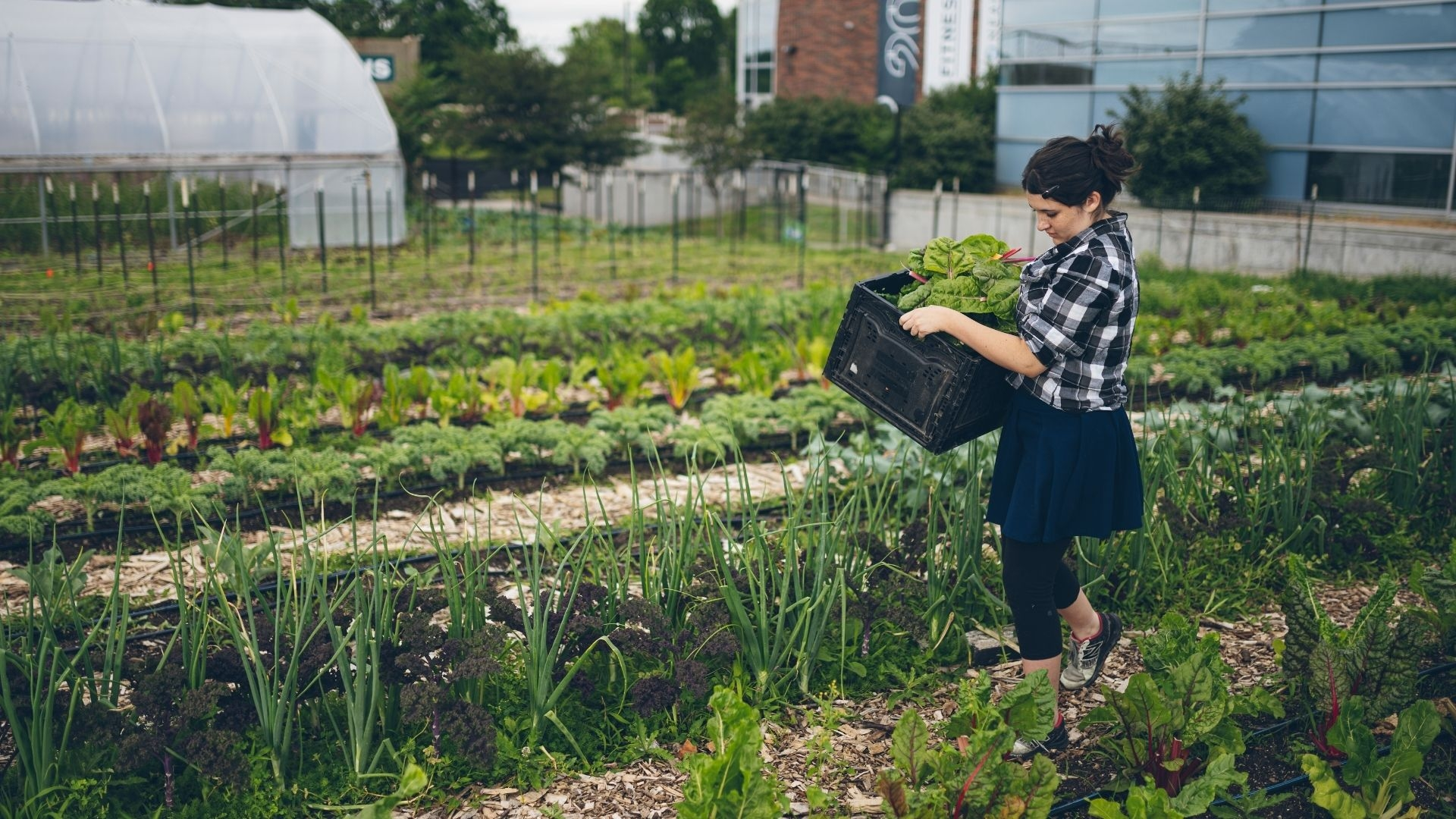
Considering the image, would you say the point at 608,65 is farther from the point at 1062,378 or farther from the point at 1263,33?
the point at 1062,378

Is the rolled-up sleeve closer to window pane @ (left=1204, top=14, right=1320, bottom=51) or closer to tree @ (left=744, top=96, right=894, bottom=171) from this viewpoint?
window pane @ (left=1204, top=14, right=1320, bottom=51)

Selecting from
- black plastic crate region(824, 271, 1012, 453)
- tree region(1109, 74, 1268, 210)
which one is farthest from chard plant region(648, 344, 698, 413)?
tree region(1109, 74, 1268, 210)

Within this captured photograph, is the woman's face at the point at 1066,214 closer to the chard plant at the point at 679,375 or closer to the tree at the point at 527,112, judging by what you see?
the chard plant at the point at 679,375

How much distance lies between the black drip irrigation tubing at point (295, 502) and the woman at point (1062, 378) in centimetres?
128

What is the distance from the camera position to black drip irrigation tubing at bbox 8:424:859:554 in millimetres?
4562

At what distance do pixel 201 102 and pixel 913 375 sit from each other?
14197 mm

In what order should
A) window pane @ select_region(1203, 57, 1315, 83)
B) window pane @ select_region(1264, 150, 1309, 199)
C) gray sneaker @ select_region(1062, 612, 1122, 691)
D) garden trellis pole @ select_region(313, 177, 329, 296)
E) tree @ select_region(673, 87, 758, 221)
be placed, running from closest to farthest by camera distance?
gray sneaker @ select_region(1062, 612, 1122, 691) → garden trellis pole @ select_region(313, 177, 329, 296) → window pane @ select_region(1203, 57, 1315, 83) → window pane @ select_region(1264, 150, 1309, 199) → tree @ select_region(673, 87, 758, 221)

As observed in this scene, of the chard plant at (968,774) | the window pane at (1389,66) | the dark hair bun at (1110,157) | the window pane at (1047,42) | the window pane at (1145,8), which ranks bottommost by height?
the chard plant at (968,774)

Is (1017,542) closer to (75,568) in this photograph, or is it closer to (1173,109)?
(75,568)

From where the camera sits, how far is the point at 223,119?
14.6 metres

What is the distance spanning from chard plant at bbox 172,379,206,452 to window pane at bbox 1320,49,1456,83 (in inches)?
583

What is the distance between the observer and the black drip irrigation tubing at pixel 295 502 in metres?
4.56

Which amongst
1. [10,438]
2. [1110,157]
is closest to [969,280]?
[1110,157]

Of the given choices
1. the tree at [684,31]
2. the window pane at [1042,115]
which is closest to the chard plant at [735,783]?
the window pane at [1042,115]
